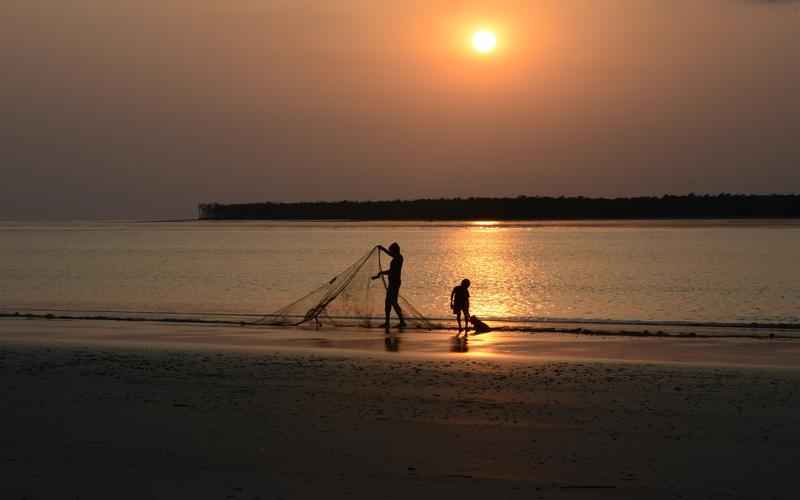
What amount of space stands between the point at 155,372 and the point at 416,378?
145 inches

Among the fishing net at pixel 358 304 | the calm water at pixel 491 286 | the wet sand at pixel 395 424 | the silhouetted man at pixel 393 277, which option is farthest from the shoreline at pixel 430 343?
the calm water at pixel 491 286

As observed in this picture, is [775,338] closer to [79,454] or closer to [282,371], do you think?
[282,371]

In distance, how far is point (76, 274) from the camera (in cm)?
6303

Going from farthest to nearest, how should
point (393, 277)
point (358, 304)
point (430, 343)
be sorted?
point (358, 304) → point (393, 277) → point (430, 343)

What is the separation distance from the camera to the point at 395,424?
36.0ft

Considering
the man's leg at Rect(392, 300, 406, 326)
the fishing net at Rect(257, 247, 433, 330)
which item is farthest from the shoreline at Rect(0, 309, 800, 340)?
the man's leg at Rect(392, 300, 406, 326)

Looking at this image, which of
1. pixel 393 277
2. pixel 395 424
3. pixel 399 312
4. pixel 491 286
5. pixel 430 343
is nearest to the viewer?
pixel 395 424

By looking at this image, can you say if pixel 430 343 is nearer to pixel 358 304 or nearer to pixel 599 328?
pixel 358 304

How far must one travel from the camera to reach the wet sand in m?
8.74

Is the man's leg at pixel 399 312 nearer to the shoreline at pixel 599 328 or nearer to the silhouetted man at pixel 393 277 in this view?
the silhouetted man at pixel 393 277

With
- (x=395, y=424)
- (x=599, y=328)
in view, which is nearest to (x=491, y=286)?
(x=599, y=328)

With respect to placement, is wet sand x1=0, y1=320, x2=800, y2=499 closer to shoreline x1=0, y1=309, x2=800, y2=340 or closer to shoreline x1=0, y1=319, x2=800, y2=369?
shoreline x1=0, y1=319, x2=800, y2=369

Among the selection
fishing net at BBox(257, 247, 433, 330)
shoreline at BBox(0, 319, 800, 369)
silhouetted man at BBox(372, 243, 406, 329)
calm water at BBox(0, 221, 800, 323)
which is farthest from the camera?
calm water at BBox(0, 221, 800, 323)

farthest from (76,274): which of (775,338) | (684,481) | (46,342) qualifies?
(684,481)
